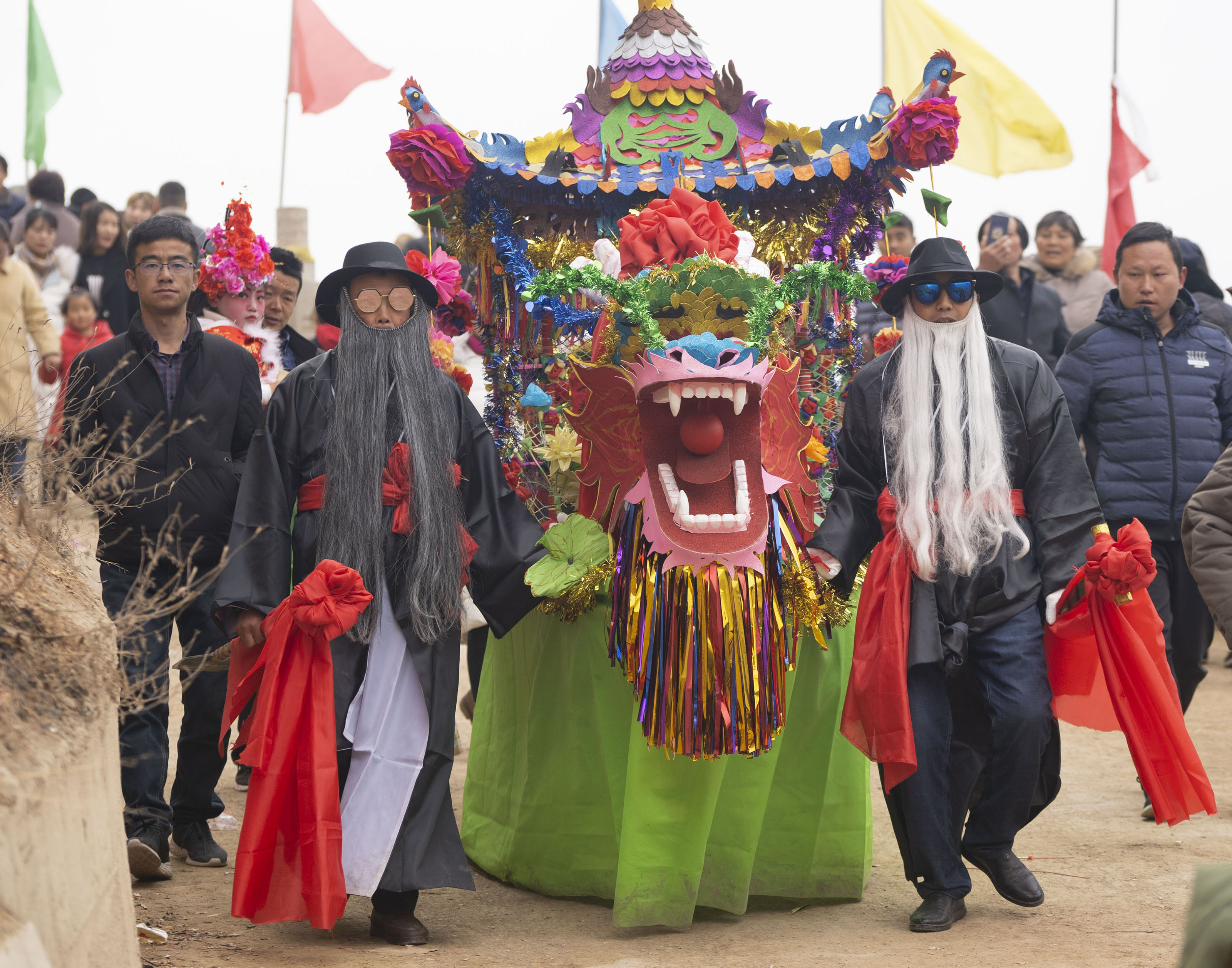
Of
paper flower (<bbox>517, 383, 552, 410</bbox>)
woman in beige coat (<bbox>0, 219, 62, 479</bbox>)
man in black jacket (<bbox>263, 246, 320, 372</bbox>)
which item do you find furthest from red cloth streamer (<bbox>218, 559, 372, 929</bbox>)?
woman in beige coat (<bbox>0, 219, 62, 479</bbox>)

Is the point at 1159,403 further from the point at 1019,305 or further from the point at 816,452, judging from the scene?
the point at 1019,305

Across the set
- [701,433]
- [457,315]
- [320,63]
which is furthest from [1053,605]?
[320,63]

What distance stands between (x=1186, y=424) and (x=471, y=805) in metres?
3.35

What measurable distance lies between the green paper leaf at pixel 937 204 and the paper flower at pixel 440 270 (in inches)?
66.9

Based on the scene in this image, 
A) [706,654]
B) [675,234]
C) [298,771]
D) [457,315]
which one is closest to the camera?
[298,771]

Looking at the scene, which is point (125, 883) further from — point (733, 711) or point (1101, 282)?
point (1101, 282)

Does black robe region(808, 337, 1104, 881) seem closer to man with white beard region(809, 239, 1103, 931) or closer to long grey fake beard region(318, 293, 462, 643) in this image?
man with white beard region(809, 239, 1103, 931)

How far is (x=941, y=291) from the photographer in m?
4.69

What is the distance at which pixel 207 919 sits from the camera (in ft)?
14.6

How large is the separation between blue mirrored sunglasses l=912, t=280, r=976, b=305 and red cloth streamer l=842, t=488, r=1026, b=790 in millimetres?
646

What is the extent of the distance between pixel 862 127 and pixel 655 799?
8.68ft

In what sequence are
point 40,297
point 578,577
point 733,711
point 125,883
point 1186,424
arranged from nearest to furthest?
point 125,883 → point 733,711 → point 578,577 → point 1186,424 → point 40,297

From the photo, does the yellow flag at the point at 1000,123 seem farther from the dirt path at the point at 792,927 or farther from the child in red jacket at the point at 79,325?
the dirt path at the point at 792,927

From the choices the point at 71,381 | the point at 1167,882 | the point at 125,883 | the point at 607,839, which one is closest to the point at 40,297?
the point at 71,381
